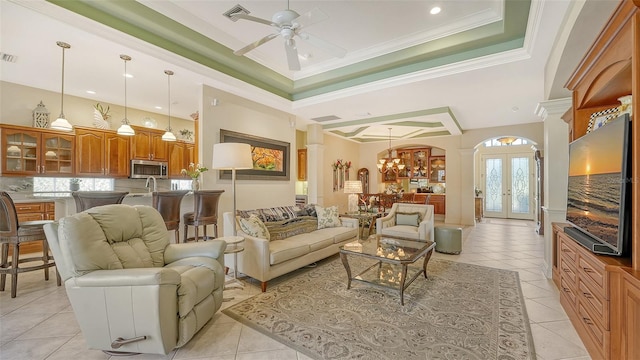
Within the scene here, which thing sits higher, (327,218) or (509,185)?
(509,185)

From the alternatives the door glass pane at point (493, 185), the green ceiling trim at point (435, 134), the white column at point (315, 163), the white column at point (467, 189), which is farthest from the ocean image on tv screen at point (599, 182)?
the door glass pane at point (493, 185)

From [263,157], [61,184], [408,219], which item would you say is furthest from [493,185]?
[61,184]

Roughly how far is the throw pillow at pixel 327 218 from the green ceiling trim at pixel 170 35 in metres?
2.47

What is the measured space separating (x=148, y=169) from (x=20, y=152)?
6.29ft

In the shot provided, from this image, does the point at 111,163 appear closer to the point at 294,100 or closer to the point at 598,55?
the point at 294,100

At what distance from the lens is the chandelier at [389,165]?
9.10 m

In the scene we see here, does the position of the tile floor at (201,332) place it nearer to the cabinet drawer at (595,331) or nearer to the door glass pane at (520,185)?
the cabinet drawer at (595,331)

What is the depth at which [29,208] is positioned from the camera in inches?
168

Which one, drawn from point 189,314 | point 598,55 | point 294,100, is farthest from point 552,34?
point 189,314

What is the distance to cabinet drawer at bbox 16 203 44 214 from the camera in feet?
13.7

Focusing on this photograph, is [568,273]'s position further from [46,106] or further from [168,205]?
[46,106]

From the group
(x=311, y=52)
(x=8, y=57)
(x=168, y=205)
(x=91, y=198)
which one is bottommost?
(x=168, y=205)

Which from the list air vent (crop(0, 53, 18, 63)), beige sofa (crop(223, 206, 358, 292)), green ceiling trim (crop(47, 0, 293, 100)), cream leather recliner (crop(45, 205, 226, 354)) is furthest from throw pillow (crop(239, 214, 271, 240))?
air vent (crop(0, 53, 18, 63))

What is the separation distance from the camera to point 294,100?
5352mm
